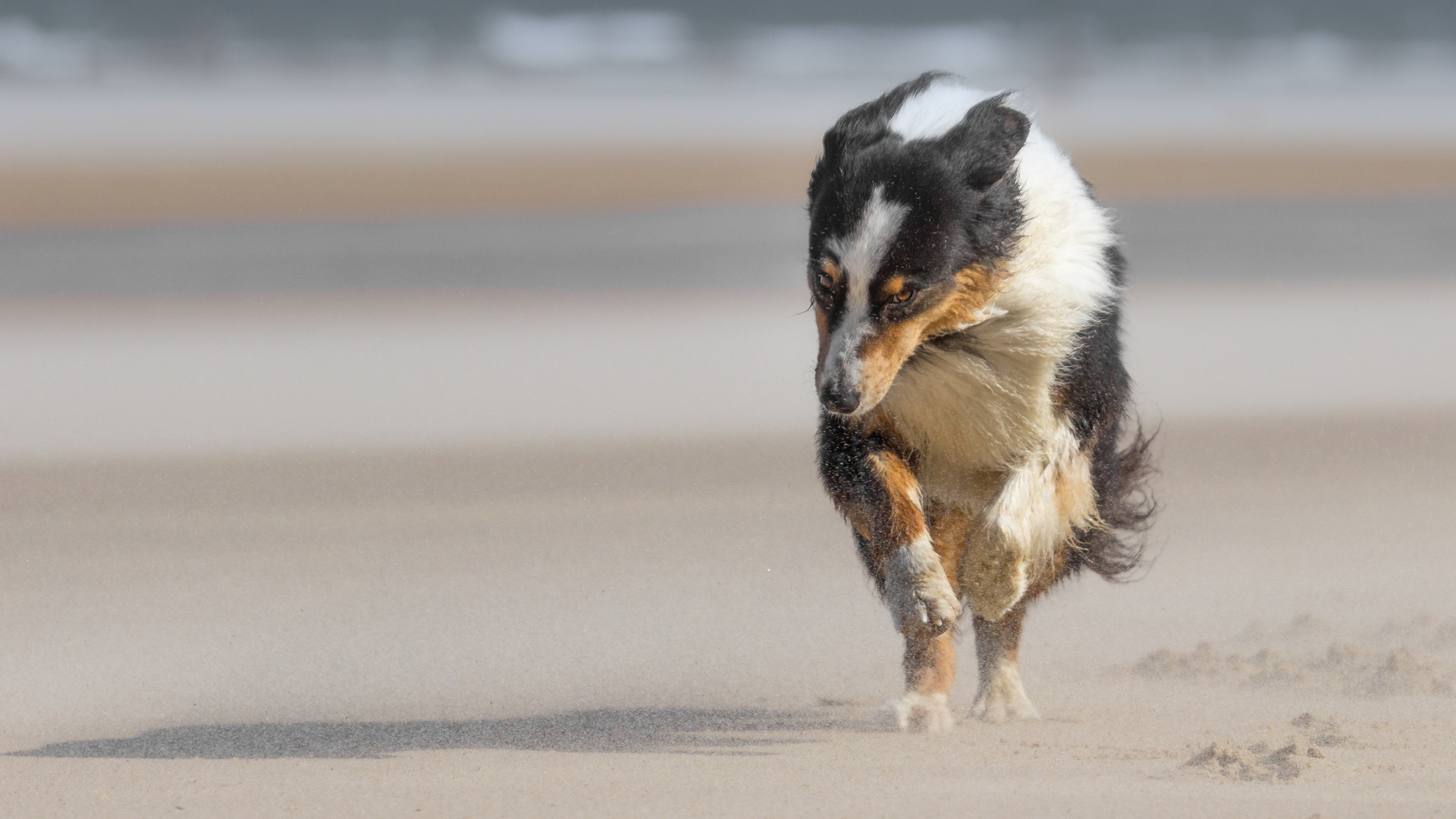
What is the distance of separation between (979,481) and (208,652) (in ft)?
11.9

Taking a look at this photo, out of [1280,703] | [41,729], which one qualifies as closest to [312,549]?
[41,729]

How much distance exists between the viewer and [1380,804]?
4.32m

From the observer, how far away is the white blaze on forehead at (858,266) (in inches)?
187

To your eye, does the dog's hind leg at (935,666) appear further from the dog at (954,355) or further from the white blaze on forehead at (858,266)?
the white blaze on forehead at (858,266)

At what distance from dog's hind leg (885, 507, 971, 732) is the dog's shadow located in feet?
0.71

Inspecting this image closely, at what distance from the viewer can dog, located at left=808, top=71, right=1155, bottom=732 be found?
484 cm

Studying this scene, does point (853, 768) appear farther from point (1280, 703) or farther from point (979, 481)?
point (1280, 703)

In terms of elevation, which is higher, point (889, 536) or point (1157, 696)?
point (889, 536)

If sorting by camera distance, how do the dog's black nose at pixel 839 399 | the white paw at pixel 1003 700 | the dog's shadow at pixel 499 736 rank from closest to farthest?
the dog's black nose at pixel 839 399
the dog's shadow at pixel 499 736
the white paw at pixel 1003 700

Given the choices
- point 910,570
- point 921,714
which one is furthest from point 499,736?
point 910,570

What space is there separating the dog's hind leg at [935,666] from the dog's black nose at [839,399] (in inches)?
35.5

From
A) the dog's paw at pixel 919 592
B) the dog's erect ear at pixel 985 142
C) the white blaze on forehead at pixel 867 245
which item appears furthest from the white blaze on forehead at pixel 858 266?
the dog's paw at pixel 919 592

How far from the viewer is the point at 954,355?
203 inches

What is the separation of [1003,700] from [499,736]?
70.2 inches
